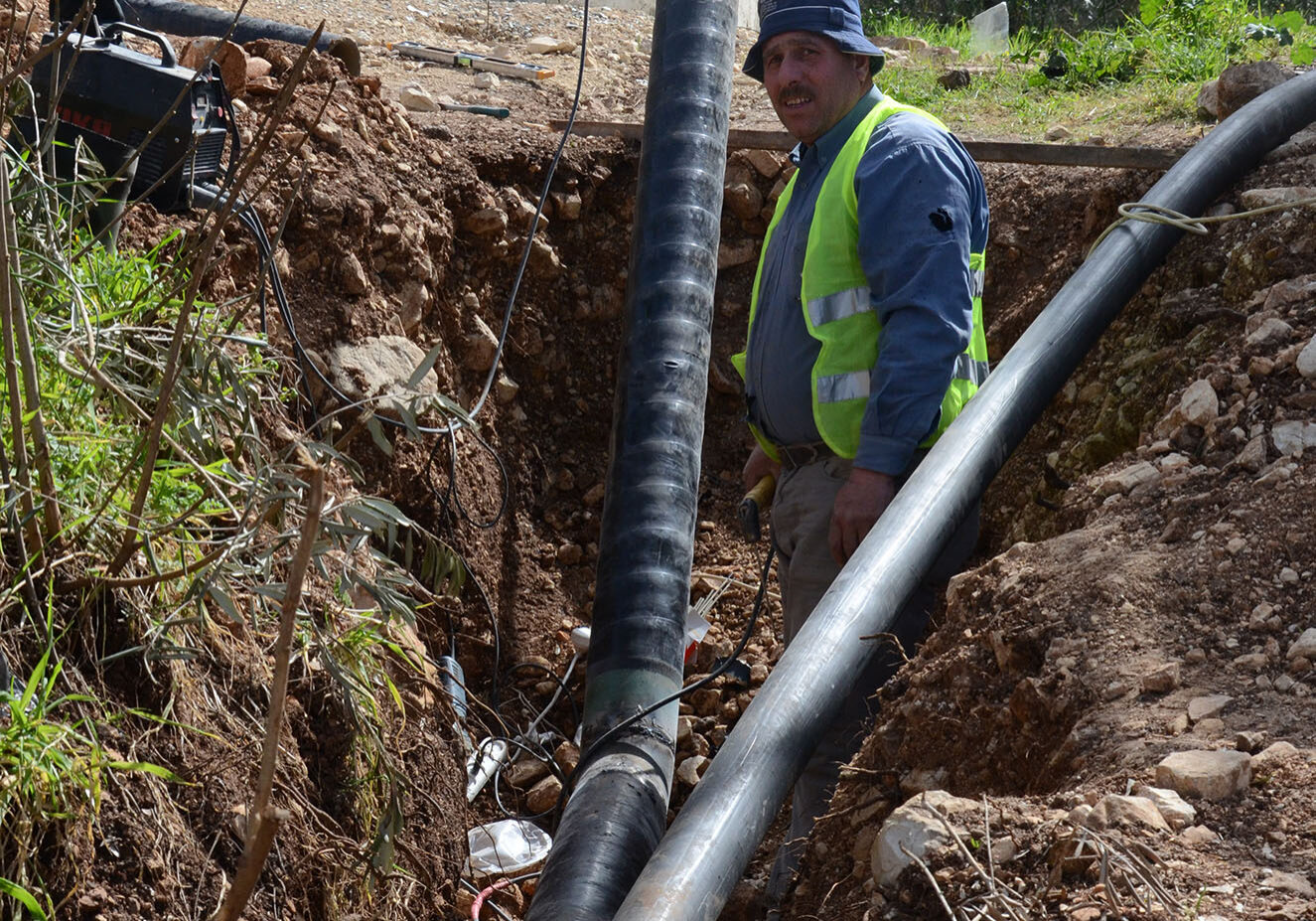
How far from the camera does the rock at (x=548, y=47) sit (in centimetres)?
639

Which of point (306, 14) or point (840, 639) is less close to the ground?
point (306, 14)

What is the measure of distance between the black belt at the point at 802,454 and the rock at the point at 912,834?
1.22 meters

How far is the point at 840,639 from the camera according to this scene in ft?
7.82

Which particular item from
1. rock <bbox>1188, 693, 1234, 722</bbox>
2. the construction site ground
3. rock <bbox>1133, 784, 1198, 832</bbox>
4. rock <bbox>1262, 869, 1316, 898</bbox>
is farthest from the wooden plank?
rock <bbox>1262, 869, 1316, 898</bbox>

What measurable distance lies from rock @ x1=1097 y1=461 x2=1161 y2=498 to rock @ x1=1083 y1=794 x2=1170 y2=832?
1170 millimetres

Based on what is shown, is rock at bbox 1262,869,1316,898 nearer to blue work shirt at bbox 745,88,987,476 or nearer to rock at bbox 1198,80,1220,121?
blue work shirt at bbox 745,88,987,476

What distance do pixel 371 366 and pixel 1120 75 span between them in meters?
3.84

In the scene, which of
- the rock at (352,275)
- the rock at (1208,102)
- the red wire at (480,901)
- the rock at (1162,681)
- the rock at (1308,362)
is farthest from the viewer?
the rock at (1208,102)

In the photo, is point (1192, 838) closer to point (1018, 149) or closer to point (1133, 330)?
point (1133, 330)

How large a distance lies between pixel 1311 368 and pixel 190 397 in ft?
7.69

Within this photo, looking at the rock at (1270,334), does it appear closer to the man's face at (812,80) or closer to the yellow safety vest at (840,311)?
the yellow safety vest at (840,311)

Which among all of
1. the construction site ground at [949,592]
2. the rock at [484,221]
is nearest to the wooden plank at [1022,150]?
the construction site ground at [949,592]

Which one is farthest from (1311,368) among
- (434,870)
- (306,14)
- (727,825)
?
(306,14)

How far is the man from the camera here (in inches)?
107
